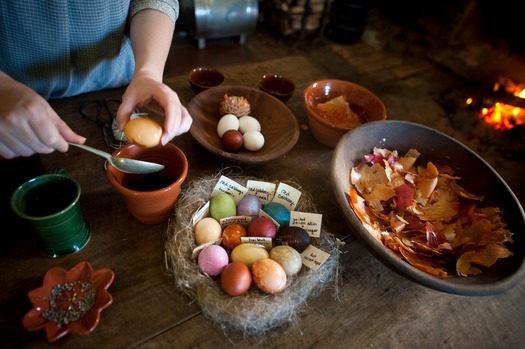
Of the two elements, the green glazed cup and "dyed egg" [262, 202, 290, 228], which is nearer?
the green glazed cup

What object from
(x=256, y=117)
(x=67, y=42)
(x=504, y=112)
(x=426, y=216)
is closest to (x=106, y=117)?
(x=67, y=42)

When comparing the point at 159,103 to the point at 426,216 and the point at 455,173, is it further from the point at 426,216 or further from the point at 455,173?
the point at 455,173

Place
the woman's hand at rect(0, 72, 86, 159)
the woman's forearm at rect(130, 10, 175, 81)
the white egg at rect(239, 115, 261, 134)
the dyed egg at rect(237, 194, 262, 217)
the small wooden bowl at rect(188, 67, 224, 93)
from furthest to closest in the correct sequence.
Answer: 1. the small wooden bowl at rect(188, 67, 224, 93)
2. the white egg at rect(239, 115, 261, 134)
3. the woman's forearm at rect(130, 10, 175, 81)
4. the dyed egg at rect(237, 194, 262, 217)
5. the woman's hand at rect(0, 72, 86, 159)

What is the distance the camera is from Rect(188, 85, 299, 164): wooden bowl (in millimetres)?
955

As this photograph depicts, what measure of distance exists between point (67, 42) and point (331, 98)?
83 cm

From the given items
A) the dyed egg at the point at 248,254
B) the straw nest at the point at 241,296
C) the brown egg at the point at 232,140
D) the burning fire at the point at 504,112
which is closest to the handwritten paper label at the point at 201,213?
the straw nest at the point at 241,296

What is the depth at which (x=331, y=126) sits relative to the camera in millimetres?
996

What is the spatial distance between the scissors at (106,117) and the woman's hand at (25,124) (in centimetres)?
30

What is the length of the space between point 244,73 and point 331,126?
1.62 feet

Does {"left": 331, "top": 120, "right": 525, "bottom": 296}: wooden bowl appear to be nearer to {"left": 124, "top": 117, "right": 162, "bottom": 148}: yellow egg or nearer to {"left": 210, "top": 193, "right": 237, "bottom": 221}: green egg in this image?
{"left": 210, "top": 193, "right": 237, "bottom": 221}: green egg

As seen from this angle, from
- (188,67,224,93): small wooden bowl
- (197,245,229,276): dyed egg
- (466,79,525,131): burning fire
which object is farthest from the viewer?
(466,79,525,131): burning fire

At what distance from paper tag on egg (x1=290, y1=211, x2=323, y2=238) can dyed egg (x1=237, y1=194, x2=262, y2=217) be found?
0.27 ft

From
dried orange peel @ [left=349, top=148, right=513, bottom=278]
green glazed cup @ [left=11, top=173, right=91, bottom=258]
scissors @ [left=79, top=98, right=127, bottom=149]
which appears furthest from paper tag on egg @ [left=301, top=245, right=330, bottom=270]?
scissors @ [left=79, top=98, right=127, bottom=149]

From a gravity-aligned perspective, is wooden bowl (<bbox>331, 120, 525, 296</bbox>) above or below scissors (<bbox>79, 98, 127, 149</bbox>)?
above
